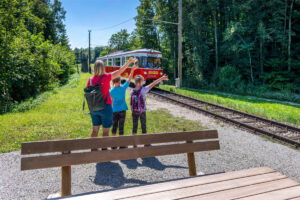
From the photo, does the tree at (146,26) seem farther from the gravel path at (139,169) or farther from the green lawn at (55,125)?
the gravel path at (139,169)

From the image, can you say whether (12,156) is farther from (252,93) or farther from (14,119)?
(252,93)

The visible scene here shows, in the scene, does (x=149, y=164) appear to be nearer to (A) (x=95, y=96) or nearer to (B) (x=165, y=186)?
(A) (x=95, y=96)

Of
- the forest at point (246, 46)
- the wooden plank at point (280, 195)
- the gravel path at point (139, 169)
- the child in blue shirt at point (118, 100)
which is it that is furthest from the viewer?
the forest at point (246, 46)

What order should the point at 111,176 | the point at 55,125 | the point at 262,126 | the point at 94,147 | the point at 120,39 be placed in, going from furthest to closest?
the point at 120,39
the point at 262,126
the point at 55,125
the point at 111,176
the point at 94,147

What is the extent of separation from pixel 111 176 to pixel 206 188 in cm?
231

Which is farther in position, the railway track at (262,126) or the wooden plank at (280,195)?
the railway track at (262,126)

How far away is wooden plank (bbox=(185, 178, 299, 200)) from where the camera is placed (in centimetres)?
219

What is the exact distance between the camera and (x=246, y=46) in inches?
780

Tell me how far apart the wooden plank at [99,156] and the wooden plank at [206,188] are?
69cm

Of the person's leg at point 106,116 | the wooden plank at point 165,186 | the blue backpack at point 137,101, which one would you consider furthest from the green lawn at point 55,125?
the wooden plank at point 165,186

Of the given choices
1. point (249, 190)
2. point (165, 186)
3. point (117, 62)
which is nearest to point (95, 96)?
point (165, 186)

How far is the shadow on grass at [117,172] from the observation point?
3939mm

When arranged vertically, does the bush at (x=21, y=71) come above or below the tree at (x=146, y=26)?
below

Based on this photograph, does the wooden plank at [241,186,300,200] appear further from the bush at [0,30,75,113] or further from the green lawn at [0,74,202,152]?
the bush at [0,30,75,113]
